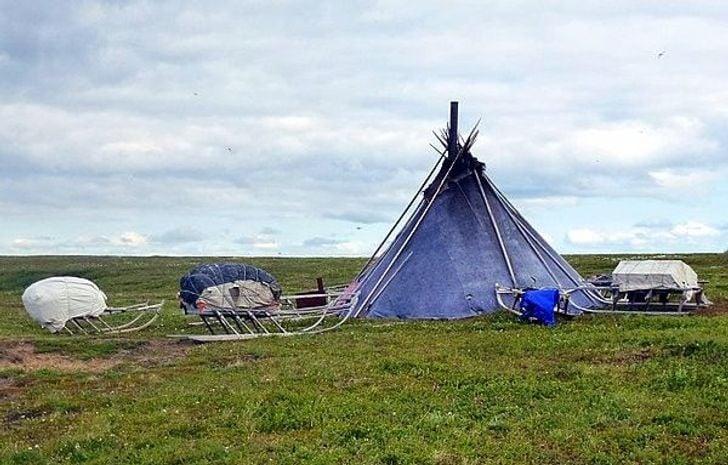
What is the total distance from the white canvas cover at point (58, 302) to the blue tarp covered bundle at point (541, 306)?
548 inches

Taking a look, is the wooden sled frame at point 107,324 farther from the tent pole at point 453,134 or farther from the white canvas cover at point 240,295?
the tent pole at point 453,134

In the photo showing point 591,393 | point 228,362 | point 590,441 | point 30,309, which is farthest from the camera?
point 30,309

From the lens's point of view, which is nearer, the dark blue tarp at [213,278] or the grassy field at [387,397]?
the grassy field at [387,397]

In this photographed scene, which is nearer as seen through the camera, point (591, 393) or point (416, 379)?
point (591, 393)

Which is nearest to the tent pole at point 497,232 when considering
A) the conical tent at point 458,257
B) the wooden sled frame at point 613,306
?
the conical tent at point 458,257

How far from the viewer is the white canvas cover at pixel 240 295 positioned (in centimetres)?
2597

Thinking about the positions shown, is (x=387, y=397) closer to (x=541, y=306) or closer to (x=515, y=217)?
(x=541, y=306)

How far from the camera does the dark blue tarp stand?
26.5 metres

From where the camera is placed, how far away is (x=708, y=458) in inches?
444

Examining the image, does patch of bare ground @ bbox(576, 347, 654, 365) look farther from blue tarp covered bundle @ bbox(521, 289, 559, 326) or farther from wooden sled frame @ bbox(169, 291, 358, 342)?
wooden sled frame @ bbox(169, 291, 358, 342)

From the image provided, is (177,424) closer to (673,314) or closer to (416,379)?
(416,379)

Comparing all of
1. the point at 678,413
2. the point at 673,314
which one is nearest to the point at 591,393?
the point at 678,413

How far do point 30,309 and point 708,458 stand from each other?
23022mm

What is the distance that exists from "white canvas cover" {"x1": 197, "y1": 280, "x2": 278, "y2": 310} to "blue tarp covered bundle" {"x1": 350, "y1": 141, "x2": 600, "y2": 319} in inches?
139
